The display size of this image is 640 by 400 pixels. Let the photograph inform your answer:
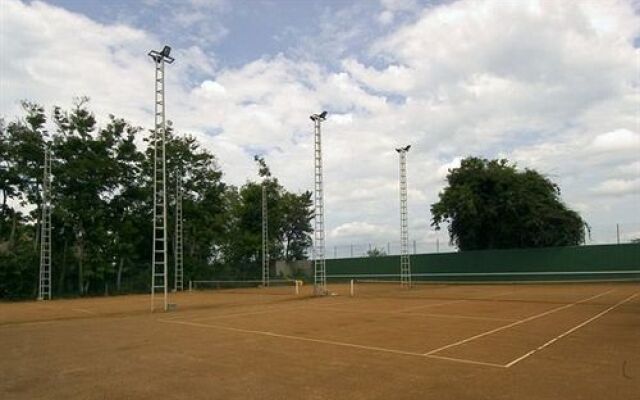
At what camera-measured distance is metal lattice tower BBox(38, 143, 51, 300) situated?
1444 inches

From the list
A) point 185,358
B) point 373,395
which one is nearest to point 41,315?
point 185,358

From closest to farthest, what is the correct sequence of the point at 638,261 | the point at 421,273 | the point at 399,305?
1. the point at 399,305
2. the point at 638,261
3. the point at 421,273

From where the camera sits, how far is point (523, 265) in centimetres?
4288

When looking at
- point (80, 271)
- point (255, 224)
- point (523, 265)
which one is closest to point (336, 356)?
point (523, 265)

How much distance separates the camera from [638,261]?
125 ft

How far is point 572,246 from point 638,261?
14.5ft

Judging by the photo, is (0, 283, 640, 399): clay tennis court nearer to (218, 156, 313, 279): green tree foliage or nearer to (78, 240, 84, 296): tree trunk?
(78, 240, 84, 296): tree trunk

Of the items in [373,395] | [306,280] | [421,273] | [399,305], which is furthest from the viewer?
[306,280]

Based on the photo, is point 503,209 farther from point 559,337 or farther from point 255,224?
point 559,337

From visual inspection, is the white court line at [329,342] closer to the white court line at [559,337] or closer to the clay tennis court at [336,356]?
the clay tennis court at [336,356]

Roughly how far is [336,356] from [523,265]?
115 ft

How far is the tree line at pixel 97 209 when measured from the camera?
40.7 m

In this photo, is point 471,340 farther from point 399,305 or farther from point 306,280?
point 306,280

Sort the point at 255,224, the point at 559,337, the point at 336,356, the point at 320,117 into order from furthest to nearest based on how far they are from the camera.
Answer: the point at 255,224 < the point at 320,117 < the point at 559,337 < the point at 336,356
